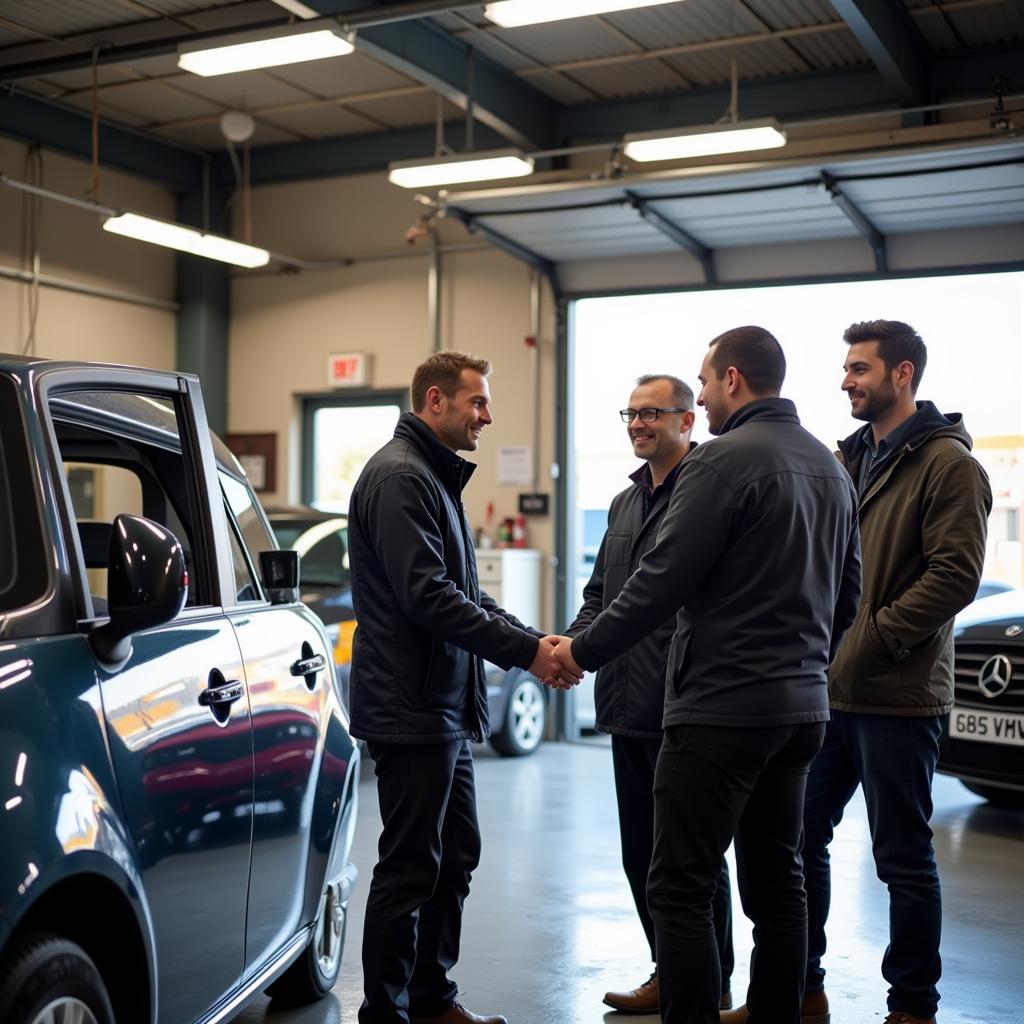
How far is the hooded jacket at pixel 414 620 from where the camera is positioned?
3.25 meters

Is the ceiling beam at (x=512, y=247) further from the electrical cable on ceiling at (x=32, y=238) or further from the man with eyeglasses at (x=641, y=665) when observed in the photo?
the man with eyeglasses at (x=641, y=665)

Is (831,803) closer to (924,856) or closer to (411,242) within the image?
(924,856)

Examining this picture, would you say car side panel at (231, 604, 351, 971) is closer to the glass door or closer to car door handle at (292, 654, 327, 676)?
car door handle at (292, 654, 327, 676)

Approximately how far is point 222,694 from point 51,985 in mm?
800

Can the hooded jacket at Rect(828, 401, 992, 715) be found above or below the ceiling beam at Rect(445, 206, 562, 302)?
below

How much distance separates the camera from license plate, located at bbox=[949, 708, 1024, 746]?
6.15 metres

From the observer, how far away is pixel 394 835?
3273 millimetres

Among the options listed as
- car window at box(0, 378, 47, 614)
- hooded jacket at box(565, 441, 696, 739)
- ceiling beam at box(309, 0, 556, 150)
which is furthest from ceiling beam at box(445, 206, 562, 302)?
car window at box(0, 378, 47, 614)

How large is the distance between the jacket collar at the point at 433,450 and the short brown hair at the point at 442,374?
0.11m

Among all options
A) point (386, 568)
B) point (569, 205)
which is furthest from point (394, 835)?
point (569, 205)

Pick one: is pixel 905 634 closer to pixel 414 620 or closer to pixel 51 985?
pixel 414 620

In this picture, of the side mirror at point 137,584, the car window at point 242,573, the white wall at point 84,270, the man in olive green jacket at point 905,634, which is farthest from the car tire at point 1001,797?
the white wall at point 84,270

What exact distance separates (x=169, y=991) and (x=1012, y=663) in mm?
4837

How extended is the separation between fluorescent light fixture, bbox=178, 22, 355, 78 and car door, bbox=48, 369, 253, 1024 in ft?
15.4
